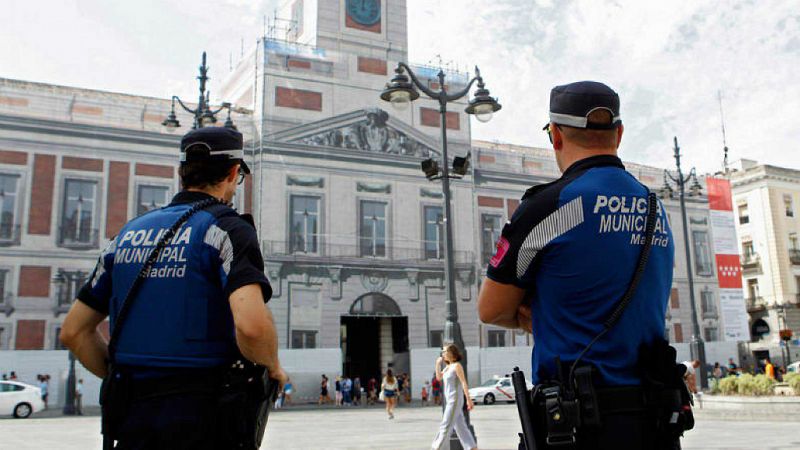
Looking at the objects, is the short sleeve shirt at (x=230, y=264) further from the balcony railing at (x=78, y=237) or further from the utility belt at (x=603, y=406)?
the balcony railing at (x=78, y=237)

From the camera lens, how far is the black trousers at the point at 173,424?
7.62ft

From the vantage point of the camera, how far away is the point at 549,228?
2322mm

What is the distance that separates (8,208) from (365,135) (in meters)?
14.9

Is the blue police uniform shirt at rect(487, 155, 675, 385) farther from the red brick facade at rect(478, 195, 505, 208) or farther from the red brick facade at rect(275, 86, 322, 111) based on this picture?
the red brick facade at rect(478, 195, 505, 208)

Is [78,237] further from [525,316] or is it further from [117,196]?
[525,316]

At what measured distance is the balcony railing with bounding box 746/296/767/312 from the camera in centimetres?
4686

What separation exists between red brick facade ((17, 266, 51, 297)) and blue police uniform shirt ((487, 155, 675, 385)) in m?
28.1

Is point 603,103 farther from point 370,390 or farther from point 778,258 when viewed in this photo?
point 778,258

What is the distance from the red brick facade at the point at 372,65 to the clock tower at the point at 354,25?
43cm

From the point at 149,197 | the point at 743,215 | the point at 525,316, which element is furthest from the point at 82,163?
the point at 743,215

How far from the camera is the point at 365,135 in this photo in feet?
109

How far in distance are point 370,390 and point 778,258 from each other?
1179 inches

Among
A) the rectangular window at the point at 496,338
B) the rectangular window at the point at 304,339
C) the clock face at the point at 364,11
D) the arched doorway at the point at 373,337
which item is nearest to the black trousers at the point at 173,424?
the rectangular window at the point at 304,339

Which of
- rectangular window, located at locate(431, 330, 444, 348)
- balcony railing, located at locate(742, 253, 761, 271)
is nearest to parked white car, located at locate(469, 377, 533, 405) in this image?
rectangular window, located at locate(431, 330, 444, 348)
